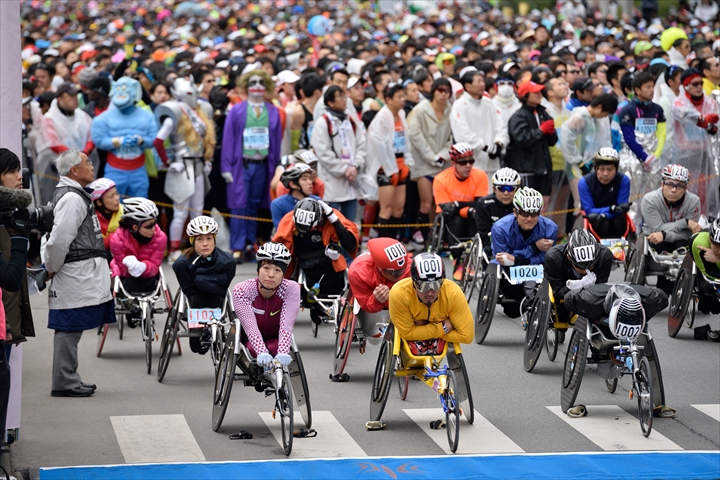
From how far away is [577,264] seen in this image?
1002 centimetres

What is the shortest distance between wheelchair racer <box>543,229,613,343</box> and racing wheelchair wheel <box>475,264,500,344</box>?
111 cm

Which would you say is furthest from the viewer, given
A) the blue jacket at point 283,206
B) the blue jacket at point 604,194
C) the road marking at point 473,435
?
the blue jacket at point 604,194

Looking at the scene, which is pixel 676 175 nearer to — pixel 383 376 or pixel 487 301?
pixel 487 301

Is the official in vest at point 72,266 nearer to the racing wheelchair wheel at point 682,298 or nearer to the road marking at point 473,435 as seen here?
the road marking at point 473,435

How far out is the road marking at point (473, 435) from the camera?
870 cm

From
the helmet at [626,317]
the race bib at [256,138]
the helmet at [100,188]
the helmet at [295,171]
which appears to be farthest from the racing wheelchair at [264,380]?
the race bib at [256,138]

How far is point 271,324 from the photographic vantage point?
9172 millimetres

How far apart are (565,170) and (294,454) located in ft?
30.7

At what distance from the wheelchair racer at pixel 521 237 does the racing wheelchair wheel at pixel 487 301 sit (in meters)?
0.13

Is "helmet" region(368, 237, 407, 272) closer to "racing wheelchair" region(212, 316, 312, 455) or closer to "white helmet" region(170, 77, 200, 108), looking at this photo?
"racing wheelchair" region(212, 316, 312, 455)

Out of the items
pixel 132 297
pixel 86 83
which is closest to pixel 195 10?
pixel 86 83

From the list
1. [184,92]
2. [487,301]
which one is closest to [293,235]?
[487,301]

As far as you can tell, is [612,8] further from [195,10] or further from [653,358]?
[653,358]

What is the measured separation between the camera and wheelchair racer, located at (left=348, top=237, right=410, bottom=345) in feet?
32.7
